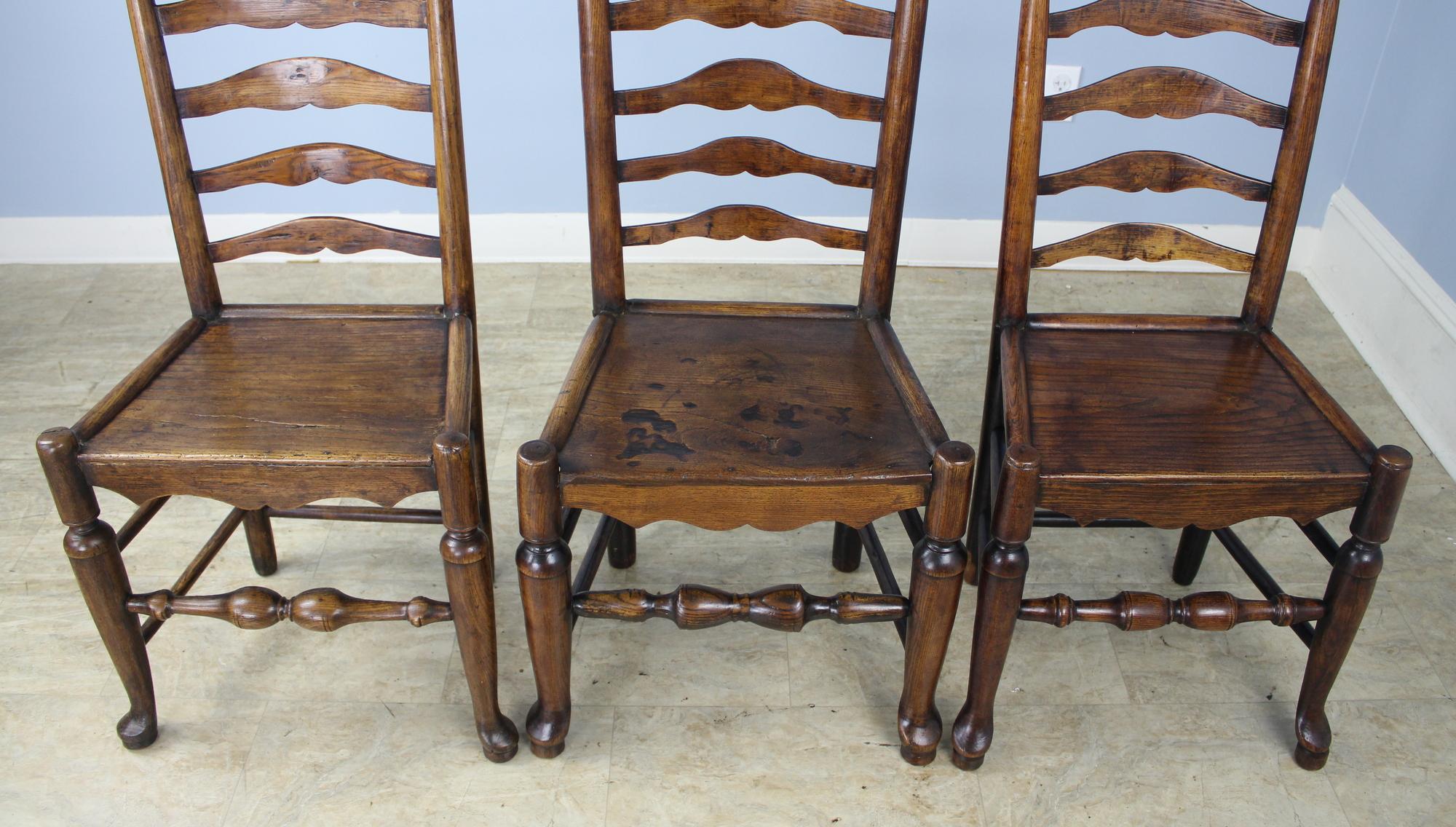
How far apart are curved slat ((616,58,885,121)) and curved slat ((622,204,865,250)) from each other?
147 millimetres

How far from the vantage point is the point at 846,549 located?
189 centimetres

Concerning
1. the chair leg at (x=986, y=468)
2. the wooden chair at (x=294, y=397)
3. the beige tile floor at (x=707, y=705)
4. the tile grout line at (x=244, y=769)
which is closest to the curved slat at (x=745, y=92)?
the wooden chair at (x=294, y=397)

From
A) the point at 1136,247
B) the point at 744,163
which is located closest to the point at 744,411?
the point at 744,163

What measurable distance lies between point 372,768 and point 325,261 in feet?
5.37

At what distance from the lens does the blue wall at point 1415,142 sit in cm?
231

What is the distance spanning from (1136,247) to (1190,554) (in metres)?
0.54

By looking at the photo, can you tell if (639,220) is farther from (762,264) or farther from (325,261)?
(325,261)

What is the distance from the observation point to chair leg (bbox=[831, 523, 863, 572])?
1875 millimetres

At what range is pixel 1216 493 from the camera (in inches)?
54.3

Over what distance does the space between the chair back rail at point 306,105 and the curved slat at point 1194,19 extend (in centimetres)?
80

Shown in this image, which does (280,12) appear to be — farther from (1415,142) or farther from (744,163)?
(1415,142)

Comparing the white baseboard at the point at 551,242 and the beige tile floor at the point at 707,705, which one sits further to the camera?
the white baseboard at the point at 551,242

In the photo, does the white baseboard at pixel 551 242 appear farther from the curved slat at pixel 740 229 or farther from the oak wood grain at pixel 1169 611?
the oak wood grain at pixel 1169 611

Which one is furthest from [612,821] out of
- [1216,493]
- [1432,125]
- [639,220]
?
[1432,125]
